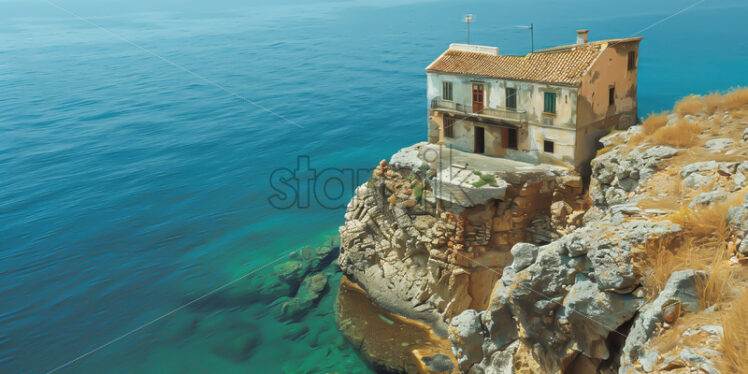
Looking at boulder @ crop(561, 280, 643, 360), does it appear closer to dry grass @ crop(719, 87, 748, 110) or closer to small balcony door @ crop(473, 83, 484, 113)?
dry grass @ crop(719, 87, 748, 110)

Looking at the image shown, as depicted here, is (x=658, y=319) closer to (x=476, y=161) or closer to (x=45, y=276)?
(x=476, y=161)

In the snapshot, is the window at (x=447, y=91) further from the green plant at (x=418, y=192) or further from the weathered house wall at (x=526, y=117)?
the green plant at (x=418, y=192)

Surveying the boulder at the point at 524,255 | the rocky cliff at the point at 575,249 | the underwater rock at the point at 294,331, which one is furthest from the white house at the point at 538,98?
the boulder at the point at 524,255

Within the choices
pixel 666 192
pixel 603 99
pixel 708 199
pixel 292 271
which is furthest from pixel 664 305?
pixel 292 271

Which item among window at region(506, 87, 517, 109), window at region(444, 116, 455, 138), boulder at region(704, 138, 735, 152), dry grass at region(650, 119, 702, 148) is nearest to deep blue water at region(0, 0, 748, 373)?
window at region(444, 116, 455, 138)

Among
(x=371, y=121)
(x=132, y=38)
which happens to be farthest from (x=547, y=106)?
(x=132, y=38)

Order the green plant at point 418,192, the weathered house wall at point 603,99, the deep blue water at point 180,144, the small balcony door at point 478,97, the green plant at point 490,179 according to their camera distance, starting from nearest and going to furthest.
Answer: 1. the green plant at point 490,179
2. the weathered house wall at point 603,99
3. the green plant at point 418,192
4. the small balcony door at point 478,97
5. the deep blue water at point 180,144
